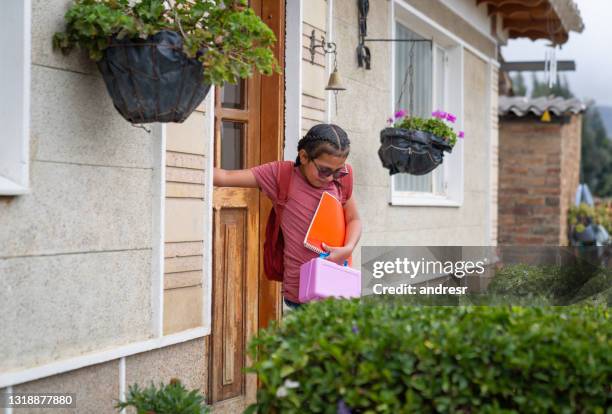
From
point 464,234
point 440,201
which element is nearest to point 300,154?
point 440,201

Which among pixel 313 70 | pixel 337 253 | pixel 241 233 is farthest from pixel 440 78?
pixel 337 253

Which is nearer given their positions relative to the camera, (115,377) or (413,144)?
(115,377)

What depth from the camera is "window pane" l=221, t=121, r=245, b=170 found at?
17.0ft

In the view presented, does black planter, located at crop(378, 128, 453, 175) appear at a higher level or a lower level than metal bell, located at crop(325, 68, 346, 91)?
lower

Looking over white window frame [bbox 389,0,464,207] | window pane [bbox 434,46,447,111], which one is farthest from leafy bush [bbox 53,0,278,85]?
window pane [bbox 434,46,447,111]

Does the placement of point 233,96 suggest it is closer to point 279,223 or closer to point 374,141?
point 279,223

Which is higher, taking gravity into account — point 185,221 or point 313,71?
point 313,71

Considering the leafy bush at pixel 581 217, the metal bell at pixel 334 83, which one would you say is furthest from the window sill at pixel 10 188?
the leafy bush at pixel 581 217

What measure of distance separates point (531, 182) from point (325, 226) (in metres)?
10.0

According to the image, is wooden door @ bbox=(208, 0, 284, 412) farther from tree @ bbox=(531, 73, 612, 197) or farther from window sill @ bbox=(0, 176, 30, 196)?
tree @ bbox=(531, 73, 612, 197)

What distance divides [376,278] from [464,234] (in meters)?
4.21

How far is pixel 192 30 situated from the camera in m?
3.72

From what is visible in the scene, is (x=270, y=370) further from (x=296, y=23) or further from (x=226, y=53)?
(x=296, y=23)

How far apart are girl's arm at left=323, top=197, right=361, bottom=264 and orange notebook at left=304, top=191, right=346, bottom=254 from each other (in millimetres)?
43
